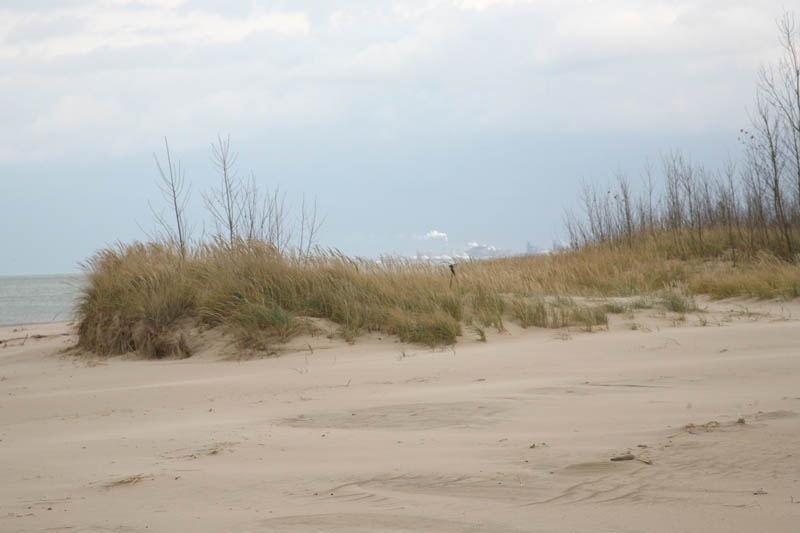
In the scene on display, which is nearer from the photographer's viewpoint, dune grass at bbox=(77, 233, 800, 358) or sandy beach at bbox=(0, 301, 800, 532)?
sandy beach at bbox=(0, 301, 800, 532)

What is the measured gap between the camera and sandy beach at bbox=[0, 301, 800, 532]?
2377 millimetres

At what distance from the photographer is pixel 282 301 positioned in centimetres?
792

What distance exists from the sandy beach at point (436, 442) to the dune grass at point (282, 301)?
1.15 m

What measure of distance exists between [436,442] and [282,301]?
16.0 feet

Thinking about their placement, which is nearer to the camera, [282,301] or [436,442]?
[436,442]

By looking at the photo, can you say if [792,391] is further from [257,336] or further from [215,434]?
[257,336]

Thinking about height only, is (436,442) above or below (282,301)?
below

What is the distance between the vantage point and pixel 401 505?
246 cm

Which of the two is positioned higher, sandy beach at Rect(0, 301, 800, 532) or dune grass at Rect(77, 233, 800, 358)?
dune grass at Rect(77, 233, 800, 358)

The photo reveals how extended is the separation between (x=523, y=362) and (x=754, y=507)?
335cm

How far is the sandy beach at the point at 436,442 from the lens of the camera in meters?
2.38

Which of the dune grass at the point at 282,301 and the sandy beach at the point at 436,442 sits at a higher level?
the dune grass at the point at 282,301

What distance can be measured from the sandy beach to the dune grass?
1148mm

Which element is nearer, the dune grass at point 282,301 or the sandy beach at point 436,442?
the sandy beach at point 436,442
